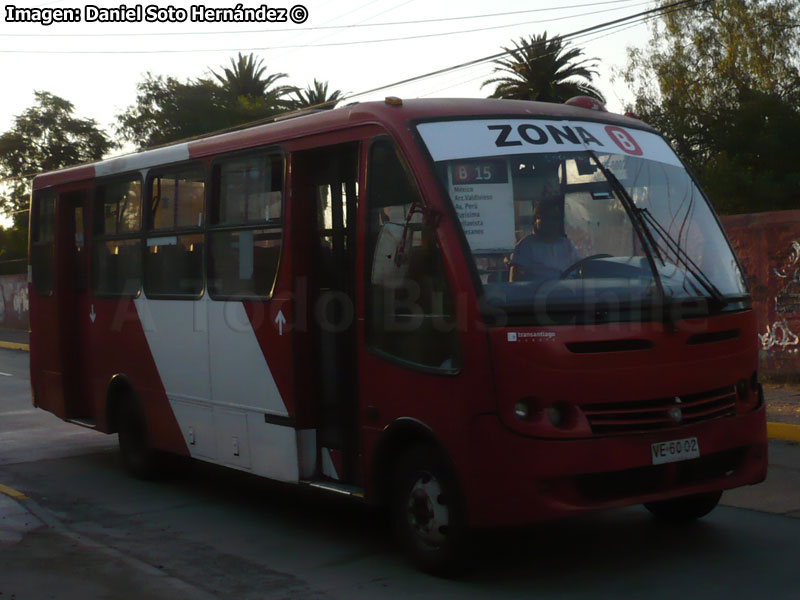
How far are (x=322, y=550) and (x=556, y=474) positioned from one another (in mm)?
Result: 2026

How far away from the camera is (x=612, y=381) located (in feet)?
19.0

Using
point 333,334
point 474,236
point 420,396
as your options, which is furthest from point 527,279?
point 333,334

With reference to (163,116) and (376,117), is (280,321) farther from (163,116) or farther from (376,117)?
(163,116)

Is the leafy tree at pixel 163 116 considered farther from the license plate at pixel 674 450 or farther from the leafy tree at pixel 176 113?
the license plate at pixel 674 450

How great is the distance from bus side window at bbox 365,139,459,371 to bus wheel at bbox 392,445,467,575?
0.58 meters

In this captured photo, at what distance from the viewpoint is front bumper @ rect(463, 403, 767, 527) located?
5672 mm

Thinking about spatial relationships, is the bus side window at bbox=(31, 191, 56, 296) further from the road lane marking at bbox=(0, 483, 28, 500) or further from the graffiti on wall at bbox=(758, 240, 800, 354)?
the graffiti on wall at bbox=(758, 240, 800, 354)

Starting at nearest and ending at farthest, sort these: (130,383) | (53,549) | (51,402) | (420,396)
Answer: (420,396) → (53,549) → (130,383) → (51,402)

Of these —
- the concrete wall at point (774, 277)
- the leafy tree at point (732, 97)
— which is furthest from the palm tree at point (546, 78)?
the concrete wall at point (774, 277)

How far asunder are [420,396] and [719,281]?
1.87 metres

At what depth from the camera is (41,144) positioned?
5941cm

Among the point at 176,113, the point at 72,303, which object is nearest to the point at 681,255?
the point at 72,303

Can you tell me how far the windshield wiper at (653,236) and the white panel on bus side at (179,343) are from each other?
3.50m

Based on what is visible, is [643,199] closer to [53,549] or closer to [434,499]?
[434,499]
